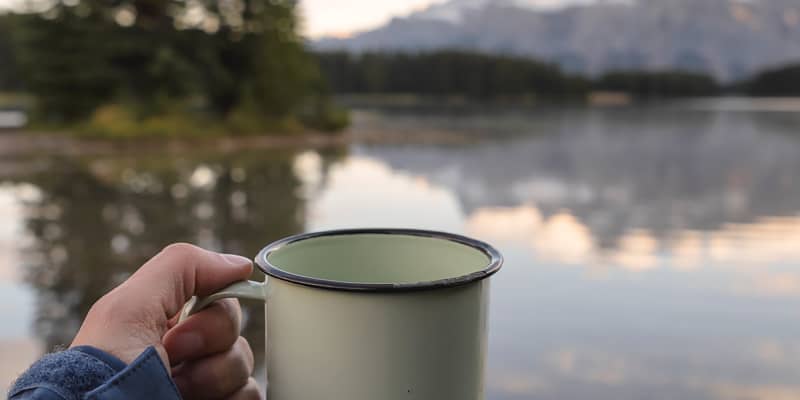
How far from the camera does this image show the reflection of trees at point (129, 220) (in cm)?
517

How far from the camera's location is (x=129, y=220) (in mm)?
8172

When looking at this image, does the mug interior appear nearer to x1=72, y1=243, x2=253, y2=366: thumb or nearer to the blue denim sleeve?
x1=72, y1=243, x2=253, y2=366: thumb

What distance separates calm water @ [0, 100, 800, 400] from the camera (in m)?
3.94

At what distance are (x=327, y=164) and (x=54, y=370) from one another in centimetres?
1484

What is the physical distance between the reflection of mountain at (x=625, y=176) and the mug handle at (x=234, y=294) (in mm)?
6695

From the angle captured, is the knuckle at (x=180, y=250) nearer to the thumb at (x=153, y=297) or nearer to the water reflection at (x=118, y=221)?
the thumb at (x=153, y=297)

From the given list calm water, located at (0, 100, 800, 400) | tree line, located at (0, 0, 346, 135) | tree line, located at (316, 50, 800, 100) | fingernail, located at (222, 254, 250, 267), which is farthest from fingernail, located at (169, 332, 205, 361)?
tree line, located at (316, 50, 800, 100)

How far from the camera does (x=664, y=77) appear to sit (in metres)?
90.8

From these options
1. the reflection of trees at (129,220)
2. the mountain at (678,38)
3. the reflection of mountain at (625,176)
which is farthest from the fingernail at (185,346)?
the mountain at (678,38)

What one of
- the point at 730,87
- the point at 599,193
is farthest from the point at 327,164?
the point at 730,87

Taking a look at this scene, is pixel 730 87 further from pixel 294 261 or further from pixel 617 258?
pixel 294 261

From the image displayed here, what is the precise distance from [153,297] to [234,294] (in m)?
0.10

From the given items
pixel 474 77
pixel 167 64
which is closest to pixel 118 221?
pixel 167 64

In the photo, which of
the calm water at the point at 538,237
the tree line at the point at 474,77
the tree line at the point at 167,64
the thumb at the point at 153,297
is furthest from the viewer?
the tree line at the point at 474,77
